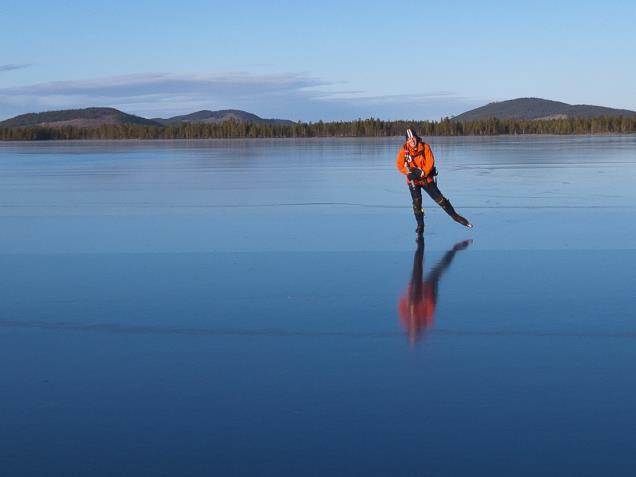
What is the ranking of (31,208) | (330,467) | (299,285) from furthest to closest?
(31,208)
(299,285)
(330,467)

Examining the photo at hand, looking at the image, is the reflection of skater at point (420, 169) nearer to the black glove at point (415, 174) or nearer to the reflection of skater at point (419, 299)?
the black glove at point (415, 174)

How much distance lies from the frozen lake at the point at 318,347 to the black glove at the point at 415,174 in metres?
0.64

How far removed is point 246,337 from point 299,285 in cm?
183

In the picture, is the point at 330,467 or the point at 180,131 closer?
the point at 330,467

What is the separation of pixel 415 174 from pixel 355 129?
74.9m

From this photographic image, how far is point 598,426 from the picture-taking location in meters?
4.28

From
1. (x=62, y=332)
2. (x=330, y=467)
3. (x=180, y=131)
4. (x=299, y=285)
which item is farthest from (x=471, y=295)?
(x=180, y=131)

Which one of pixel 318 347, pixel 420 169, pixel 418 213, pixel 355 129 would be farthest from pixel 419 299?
pixel 355 129

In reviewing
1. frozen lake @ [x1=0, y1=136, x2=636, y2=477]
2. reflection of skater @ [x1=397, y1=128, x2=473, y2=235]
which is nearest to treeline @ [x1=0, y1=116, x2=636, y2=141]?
reflection of skater @ [x1=397, y1=128, x2=473, y2=235]

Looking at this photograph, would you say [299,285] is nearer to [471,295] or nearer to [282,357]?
[471,295]

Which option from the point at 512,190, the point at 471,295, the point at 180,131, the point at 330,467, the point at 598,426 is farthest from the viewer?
the point at 180,131

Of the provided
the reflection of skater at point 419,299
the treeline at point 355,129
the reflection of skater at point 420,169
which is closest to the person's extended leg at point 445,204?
the reflection of skater at point 420,169

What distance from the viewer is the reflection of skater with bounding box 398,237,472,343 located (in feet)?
20.8

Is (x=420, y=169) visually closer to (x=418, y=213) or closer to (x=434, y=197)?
(x=434, y=197)
